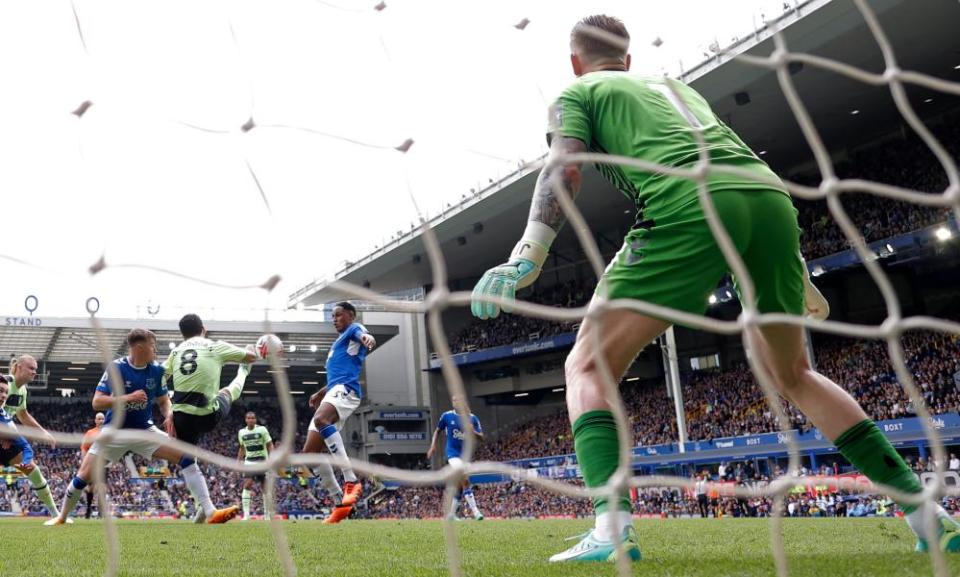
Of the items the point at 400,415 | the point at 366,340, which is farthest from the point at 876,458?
the point at 400,415

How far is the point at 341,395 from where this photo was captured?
702 centimetres

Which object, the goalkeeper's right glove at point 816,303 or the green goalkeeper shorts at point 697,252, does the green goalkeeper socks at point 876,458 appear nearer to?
the goalkeeper's right glove at point 816,303

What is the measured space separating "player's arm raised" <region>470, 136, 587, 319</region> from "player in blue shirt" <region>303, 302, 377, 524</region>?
14.2ft

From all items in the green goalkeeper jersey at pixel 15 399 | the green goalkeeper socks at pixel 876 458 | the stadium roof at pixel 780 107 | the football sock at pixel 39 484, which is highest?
the stadium roof at pixel 780 107

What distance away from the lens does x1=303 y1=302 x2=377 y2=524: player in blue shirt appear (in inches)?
270

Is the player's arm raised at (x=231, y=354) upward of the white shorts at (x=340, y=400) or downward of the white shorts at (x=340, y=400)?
upward

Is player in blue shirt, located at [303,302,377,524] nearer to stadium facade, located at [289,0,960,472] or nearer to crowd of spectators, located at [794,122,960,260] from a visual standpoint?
stadium facade, located at [289,0,960,472]

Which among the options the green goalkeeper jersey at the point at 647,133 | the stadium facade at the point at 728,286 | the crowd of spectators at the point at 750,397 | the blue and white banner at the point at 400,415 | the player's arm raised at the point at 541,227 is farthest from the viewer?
the blue and white banner at the point at 400,415

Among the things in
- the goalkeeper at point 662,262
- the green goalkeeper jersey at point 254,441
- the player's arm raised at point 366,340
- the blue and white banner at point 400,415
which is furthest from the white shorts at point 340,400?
the blue and white banner at point 400,415

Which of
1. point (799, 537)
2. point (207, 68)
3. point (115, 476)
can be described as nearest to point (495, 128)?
point (207, 68)

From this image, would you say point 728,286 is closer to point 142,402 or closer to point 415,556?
point 142,402

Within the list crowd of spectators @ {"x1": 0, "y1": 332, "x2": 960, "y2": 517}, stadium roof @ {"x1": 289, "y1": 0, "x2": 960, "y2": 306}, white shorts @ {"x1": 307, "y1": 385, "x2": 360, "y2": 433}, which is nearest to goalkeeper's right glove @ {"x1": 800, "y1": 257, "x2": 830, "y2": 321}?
white shorts @ {"x1": 307, "y1": 385, "x2": 360, "y2": 433}

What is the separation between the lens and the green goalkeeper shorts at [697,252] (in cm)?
242

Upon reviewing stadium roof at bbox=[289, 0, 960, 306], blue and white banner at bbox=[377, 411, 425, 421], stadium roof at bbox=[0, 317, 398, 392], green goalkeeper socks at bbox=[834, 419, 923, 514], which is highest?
stadium roof at bbox=[289, 0, 960, 306]
